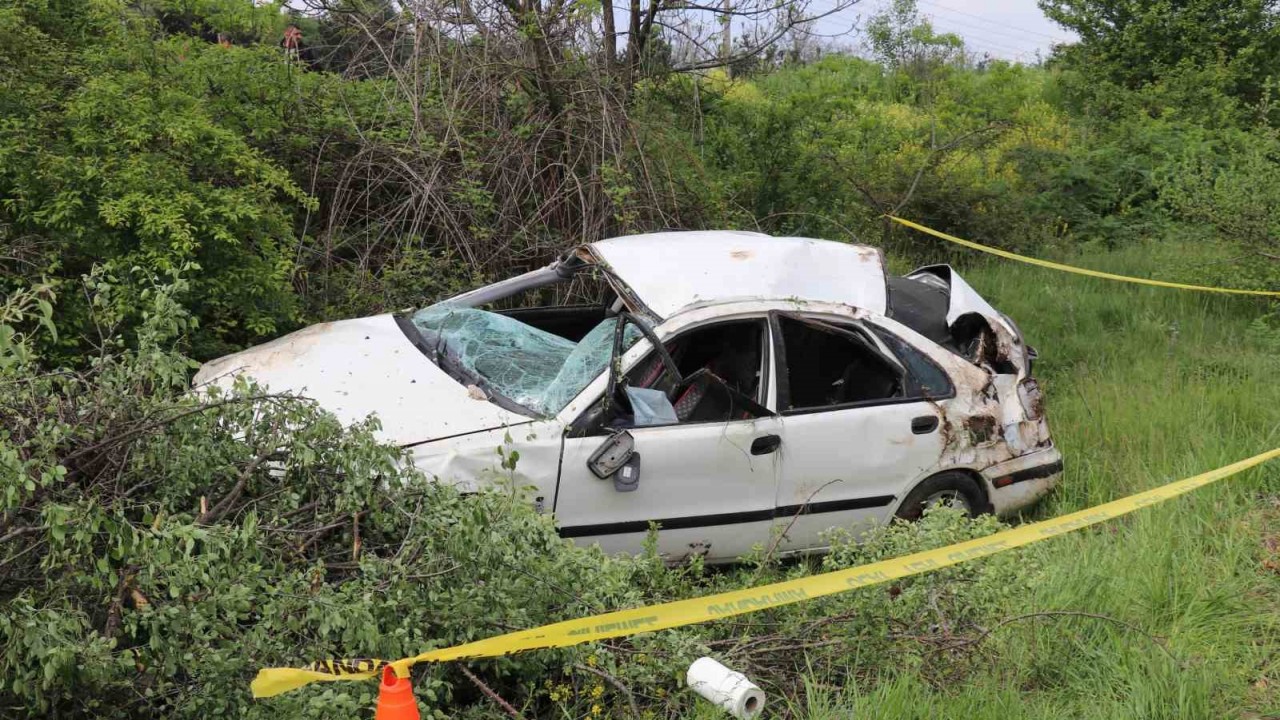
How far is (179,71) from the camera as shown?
6660 millimetres

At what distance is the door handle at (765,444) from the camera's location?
486 centimetres

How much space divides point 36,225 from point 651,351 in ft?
11.2

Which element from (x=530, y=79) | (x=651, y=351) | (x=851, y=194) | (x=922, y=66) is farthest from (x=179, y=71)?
(x=922, y=66)

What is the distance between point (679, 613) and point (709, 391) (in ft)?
5.55

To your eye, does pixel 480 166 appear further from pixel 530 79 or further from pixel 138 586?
pixel 138 586

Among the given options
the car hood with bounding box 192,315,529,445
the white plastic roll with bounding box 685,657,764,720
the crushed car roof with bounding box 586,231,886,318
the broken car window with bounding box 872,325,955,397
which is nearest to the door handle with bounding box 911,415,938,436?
the broken car window with bounding box 872,325,955,397

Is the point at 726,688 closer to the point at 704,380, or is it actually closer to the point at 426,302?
the point at 704,380

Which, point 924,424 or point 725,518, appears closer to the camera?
point 725,518

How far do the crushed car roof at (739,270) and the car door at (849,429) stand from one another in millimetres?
208

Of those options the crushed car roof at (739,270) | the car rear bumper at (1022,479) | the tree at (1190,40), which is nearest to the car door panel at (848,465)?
the car rear bumper at (1022,479)

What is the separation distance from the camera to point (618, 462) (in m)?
4.48

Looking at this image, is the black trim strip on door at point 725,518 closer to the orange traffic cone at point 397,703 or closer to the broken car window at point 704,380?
the broken car window at point 704,380

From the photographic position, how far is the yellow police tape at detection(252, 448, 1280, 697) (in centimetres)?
271

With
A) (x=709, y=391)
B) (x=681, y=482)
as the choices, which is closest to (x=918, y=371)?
(x=709, y=391)
